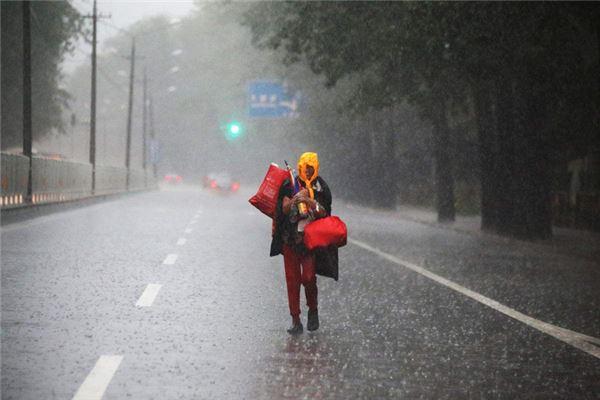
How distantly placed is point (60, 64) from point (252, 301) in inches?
1739

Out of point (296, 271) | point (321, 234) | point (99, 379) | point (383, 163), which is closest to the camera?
point (99, 379)

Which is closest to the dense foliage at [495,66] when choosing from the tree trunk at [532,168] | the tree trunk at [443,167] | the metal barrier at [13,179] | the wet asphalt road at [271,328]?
the tree trunk at [532,168]

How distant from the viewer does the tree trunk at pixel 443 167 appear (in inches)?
1259

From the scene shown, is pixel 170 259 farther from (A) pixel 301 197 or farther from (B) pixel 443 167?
(B) pixel 443 167

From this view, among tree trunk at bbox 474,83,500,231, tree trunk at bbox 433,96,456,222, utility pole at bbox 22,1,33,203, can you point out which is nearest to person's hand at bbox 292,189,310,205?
tree trunk at bbox 474,83,500,231

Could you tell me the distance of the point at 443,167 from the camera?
32656 millimetres

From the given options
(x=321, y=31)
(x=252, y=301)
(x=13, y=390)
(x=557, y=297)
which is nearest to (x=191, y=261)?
(x=252, y=301)

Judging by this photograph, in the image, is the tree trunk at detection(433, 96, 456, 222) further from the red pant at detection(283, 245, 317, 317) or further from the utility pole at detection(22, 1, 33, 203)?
the red pant at detection(283, 245, 317, 317)

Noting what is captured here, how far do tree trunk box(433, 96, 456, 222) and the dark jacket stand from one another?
23.3 metres

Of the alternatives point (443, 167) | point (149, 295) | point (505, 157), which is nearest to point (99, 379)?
point (149, 295)

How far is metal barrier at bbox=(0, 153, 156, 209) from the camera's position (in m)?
26.7

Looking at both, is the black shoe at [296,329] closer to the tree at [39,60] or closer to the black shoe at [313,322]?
the black shoe at [313,322]

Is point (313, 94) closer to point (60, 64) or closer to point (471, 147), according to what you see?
point (471, 147)

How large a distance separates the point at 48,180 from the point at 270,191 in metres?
25.8
